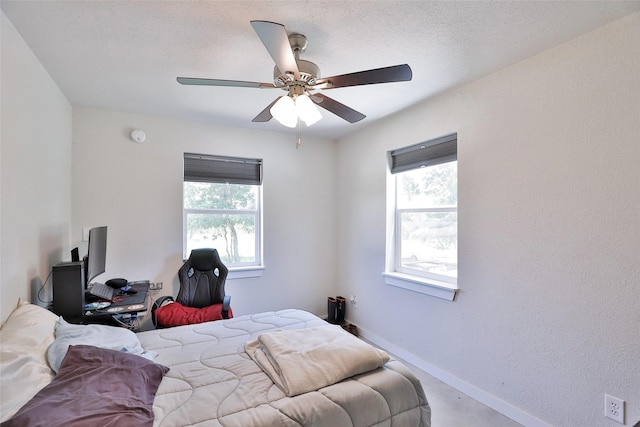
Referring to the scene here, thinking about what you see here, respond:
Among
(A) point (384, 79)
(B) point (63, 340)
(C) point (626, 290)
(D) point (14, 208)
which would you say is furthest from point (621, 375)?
(D) point (14, 208)

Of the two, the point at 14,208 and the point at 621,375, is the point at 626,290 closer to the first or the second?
the point at 621,375

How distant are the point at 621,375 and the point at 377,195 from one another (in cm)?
236

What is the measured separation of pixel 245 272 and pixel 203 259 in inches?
22.4

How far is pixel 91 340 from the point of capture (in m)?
1.63

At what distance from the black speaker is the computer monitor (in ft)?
0.54

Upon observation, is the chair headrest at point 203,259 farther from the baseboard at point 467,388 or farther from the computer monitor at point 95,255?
the baseboard at point 467,388

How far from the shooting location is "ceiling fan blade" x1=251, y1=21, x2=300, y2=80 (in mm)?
1335

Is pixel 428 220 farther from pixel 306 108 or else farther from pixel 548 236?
pixel 306 108

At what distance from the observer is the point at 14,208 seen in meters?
1.79

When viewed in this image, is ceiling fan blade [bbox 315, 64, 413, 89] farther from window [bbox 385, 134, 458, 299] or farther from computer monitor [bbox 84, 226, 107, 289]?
computer monitor [bbox 84, 226, 107, 289]

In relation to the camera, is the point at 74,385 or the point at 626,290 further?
the point at 626,290

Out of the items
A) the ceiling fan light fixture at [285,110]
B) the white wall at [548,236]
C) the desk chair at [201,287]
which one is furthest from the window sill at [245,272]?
the ceiling fan light fixture at [285,110]

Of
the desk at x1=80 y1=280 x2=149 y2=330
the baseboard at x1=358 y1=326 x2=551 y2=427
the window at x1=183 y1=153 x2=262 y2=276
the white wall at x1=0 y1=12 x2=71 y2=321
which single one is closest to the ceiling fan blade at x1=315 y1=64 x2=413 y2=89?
the white wall at x1=0 y1=12 x2=71 y2=321

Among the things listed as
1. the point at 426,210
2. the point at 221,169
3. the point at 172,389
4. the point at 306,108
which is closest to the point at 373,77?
the point at 306,108
